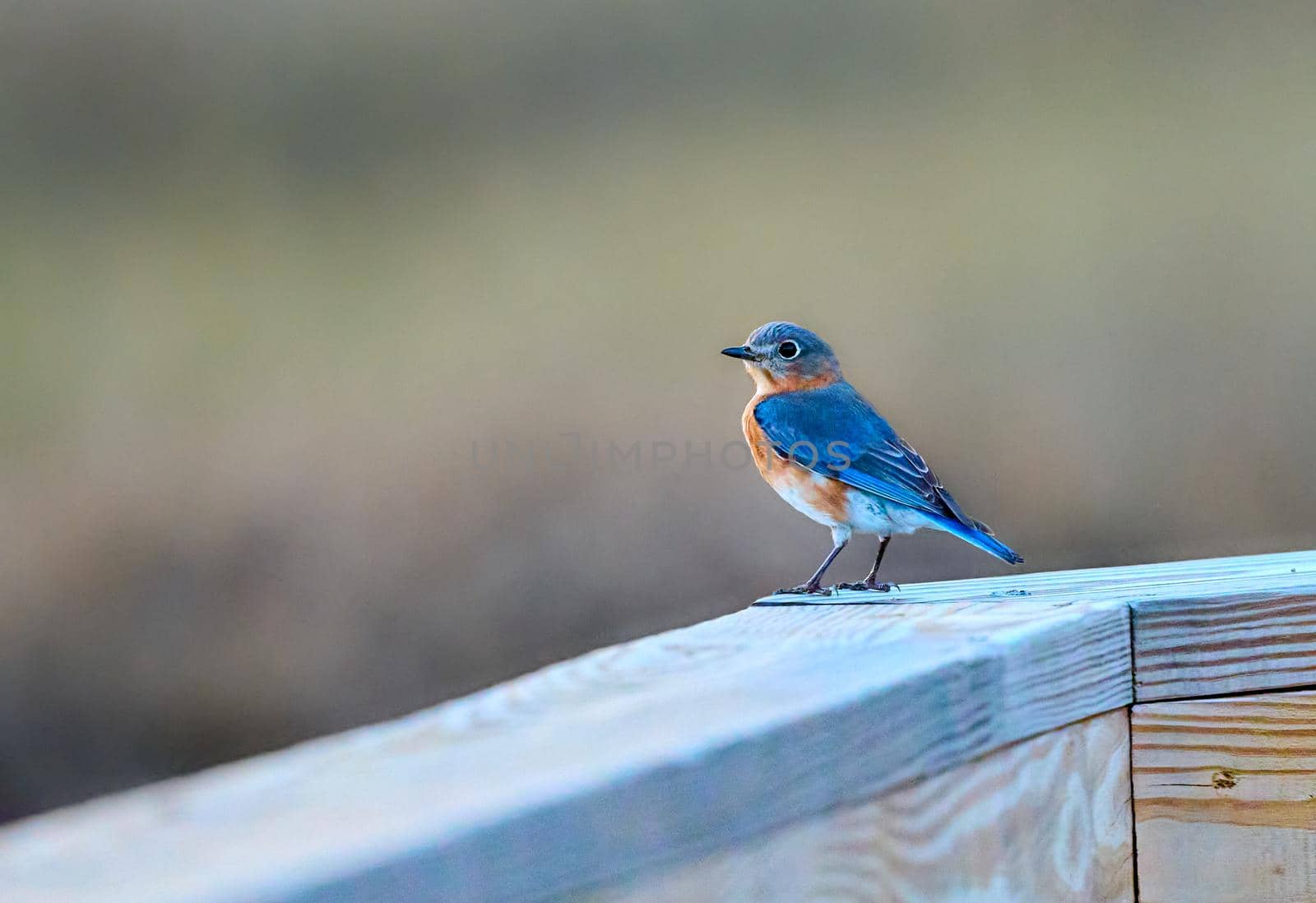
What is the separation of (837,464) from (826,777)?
8.08 ft

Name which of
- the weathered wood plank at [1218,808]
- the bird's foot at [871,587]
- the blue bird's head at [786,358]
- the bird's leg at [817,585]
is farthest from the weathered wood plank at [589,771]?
the blue bird's head at [786,358]

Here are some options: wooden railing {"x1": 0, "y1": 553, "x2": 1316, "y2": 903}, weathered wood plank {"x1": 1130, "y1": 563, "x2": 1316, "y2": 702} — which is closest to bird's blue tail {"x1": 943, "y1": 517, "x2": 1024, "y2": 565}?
wooden railing {"x1": 0, "y1": 553, "x2": 1316, "y2": 903}

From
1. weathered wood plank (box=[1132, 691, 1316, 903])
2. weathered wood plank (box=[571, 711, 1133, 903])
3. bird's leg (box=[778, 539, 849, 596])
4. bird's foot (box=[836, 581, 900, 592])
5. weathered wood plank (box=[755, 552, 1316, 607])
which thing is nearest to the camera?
weathered wood plank (box=[571, 711, 1133, 903])

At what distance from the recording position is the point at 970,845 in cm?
131

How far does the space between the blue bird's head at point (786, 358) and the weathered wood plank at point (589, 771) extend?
239 centimetres

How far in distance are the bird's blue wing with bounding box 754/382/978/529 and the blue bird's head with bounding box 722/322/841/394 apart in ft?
0.25

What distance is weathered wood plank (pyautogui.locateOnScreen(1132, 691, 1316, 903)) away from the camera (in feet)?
5.21

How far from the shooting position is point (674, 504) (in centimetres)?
529

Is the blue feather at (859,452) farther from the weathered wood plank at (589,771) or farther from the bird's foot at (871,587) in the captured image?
the weathered wood plank at (589,771)

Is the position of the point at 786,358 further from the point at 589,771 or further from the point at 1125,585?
the point at 589,771

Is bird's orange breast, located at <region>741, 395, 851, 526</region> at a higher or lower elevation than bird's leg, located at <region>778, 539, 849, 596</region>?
higher

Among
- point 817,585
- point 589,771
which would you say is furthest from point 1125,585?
point 817,585

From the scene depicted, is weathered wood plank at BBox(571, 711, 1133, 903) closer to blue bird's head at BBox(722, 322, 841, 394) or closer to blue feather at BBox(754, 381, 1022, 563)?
blue feather at BBox(754, 381, 1022, 563)

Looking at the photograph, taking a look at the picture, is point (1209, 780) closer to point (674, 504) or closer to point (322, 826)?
point (322, 826)
